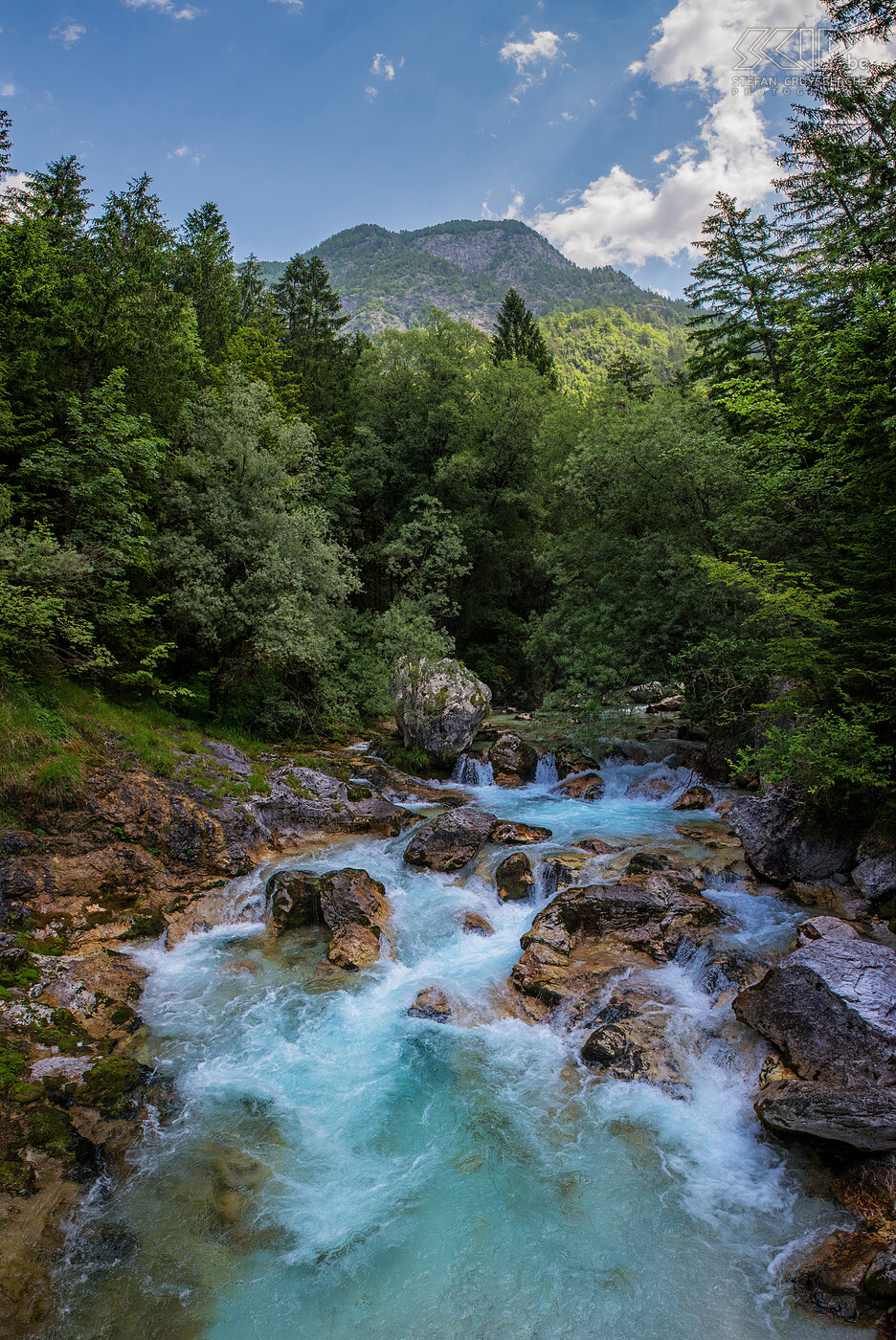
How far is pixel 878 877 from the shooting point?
8742 mm

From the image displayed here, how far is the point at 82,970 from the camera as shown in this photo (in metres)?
7.98

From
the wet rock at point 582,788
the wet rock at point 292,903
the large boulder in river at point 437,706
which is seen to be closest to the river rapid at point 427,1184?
the wet rock at point 292,903

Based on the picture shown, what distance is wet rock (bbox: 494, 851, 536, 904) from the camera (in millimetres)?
10578

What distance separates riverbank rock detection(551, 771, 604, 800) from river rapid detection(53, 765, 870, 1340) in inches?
276

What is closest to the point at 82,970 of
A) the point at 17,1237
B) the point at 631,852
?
the point at 17,1237

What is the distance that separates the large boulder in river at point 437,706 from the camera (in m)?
17.6

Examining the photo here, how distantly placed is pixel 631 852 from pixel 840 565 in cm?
642

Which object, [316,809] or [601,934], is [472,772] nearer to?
[316,809]

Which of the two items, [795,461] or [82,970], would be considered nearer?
[82,970]

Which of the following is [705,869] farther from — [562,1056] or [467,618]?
[467,618]

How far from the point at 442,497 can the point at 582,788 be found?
14860 millimetres

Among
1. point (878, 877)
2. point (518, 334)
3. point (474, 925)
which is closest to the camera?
point (878, 877)

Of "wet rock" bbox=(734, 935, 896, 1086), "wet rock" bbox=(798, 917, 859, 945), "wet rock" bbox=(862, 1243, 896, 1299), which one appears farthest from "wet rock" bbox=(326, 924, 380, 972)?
"wet rock" bbox=(862, 1243, 896, 1299)

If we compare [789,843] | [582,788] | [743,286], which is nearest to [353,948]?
[789,843]
